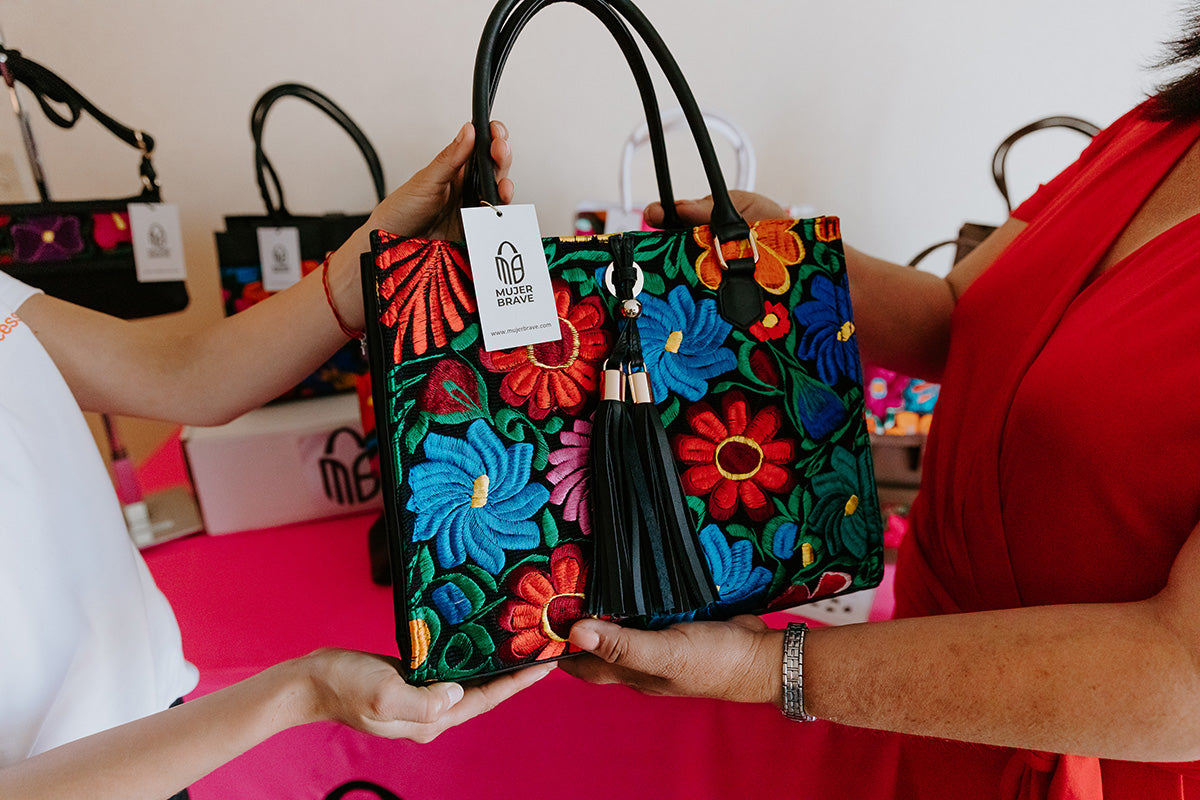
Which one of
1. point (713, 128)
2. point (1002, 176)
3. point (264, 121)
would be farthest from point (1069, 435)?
point (264, 121)

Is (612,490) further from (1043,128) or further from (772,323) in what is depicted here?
(1043,128)

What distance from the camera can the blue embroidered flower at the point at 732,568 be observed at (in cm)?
→ 63

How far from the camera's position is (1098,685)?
0.47 metres

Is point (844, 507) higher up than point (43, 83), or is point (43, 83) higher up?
point (43, 83)

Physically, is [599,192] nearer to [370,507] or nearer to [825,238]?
[370,507]

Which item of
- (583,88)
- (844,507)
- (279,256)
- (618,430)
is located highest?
(583,88)

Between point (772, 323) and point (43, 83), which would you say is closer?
point (772, 323)

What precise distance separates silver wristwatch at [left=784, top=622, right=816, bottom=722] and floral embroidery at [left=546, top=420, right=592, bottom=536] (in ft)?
0.66

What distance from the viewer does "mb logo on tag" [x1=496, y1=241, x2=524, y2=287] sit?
0.57 meters

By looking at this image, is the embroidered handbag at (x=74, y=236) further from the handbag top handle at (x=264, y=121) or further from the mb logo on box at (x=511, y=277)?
the mb logo on box at (x=511, y=277)

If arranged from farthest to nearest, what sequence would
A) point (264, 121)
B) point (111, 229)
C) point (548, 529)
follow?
point (264, 121), point (111, 229), point (548, 529)

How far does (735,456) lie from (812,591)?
17cm

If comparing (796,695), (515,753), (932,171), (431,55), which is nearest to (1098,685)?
(796,695)

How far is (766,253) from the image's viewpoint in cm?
67
